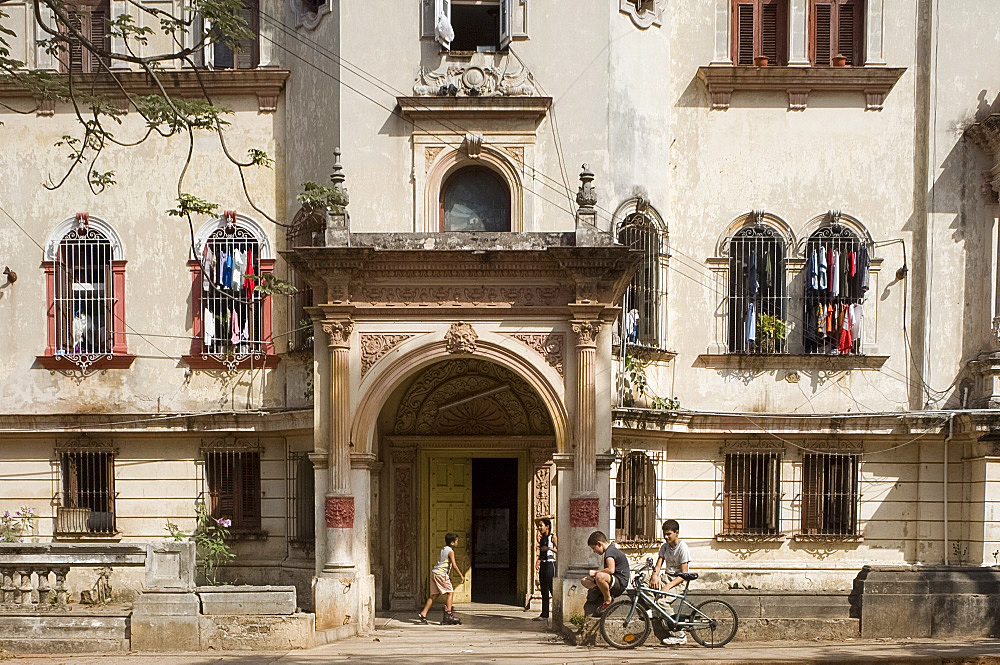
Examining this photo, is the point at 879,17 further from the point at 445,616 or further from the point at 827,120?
the point at 445,616

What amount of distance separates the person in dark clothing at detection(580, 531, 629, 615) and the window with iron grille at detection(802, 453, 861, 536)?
22.5 feet

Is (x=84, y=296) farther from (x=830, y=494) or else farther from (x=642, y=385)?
(x=830, y=494)

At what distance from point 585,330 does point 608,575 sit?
12.0 ft

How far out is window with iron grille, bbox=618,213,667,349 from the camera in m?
21.2

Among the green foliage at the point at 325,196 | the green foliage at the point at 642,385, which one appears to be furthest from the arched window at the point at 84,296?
the green foliage at the point at 642,385

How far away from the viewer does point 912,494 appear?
70.7 feet

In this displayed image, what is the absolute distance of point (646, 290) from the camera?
21.6 meters

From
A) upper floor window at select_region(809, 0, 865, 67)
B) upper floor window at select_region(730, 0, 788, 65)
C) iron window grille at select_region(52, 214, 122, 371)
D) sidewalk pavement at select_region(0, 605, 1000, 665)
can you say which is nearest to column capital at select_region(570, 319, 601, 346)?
sidewalk pavement at select_region(0, 605, 1000, 665)

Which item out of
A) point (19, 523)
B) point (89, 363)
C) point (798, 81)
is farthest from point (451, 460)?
point (798, 81)

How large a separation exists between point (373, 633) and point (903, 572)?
24.9 ft

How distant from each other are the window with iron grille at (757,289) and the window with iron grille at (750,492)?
200cm

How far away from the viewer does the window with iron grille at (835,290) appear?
2166cm

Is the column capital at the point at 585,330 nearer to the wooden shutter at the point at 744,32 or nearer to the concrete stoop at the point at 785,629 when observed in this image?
the concrete stoop at the point at 785,629

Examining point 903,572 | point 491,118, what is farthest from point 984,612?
point 491,118
